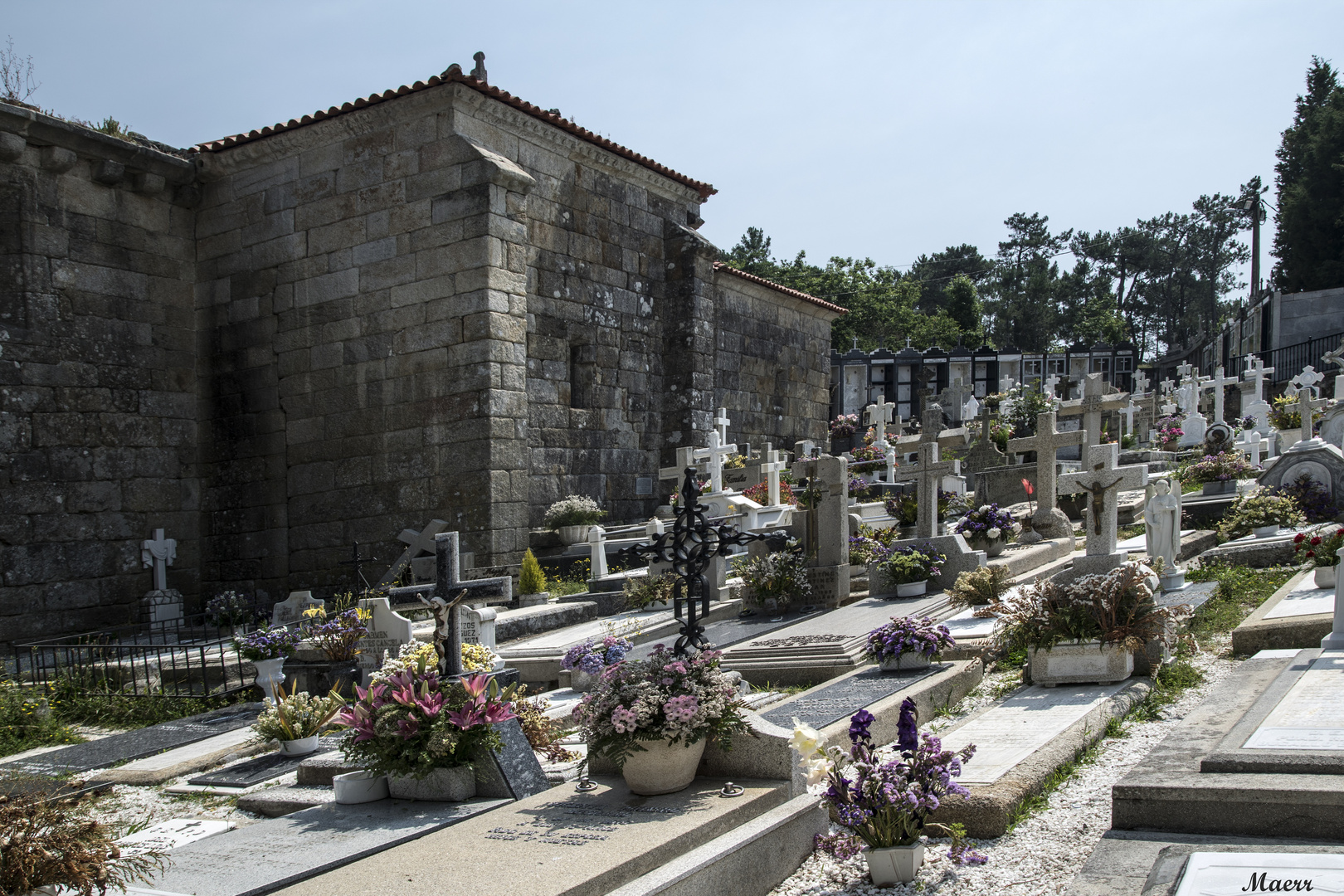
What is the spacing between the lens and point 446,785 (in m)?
5.46

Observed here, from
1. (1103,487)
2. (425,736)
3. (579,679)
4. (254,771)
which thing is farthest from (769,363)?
(425,736)

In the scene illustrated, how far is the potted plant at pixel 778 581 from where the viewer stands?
1157 cm

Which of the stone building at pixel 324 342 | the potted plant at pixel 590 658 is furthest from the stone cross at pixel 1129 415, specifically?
the potted plant at pixel 590 658

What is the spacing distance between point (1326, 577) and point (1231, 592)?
3.61 feet

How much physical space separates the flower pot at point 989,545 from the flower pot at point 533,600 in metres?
5.47

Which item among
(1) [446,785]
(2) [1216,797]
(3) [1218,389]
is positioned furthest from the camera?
(3) [1218,389]

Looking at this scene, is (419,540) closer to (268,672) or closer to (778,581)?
(268,672)

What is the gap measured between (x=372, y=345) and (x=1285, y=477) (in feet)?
42.2

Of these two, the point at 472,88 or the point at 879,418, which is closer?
the point at 472,88

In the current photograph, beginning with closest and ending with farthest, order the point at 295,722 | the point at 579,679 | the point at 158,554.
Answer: the point at 295,722
the point at 579,679
the point at 158,554

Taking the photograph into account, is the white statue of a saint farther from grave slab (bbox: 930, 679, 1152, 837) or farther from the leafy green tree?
the leafy green tree

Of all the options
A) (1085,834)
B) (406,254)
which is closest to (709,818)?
(1085,834)

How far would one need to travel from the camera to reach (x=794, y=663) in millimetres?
8727

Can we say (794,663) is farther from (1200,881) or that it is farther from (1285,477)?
(1285,477)
